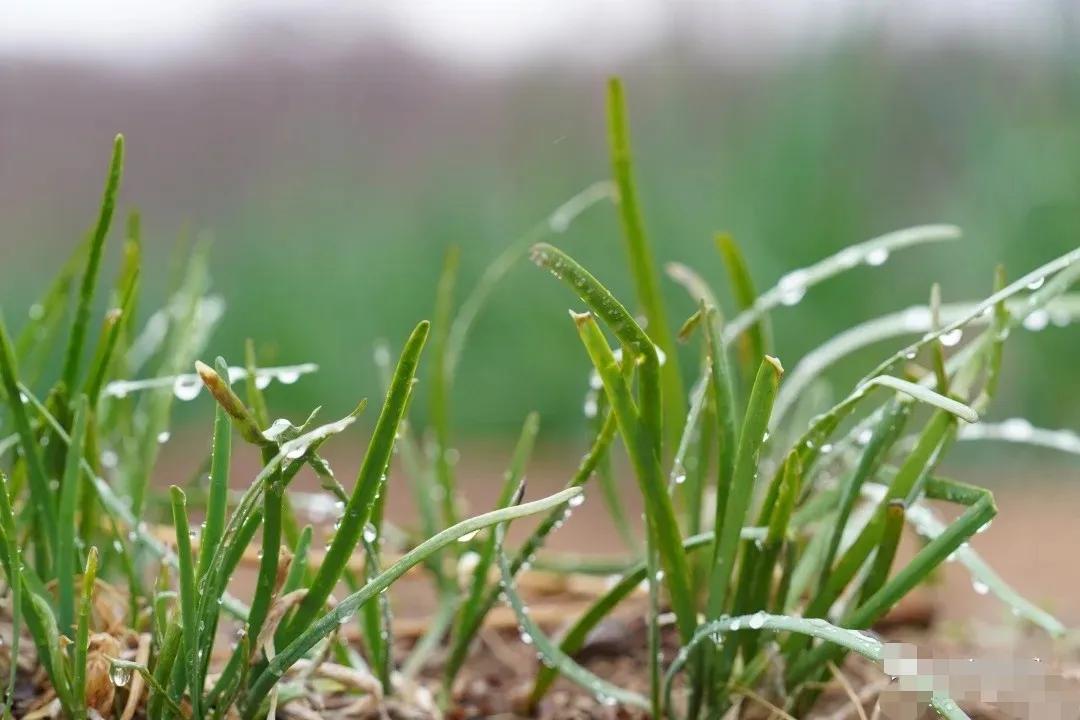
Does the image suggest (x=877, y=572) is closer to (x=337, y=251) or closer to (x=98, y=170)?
(x=337, y=251)

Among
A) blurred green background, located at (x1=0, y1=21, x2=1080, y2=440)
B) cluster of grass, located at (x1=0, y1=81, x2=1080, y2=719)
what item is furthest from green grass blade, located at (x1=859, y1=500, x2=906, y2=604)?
Result: blurred green background, located at (x1=0, y1=21, x2=1080, y2=440)

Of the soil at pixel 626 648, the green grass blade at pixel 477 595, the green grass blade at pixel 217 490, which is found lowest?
the soil at pixel 626 648

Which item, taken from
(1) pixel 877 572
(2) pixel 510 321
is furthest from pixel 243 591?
(2) pixel 510 321

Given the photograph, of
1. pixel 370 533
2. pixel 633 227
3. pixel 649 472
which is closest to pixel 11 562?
pixel 370 533

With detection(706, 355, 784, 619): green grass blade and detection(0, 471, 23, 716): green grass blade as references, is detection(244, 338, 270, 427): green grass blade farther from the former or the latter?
detection(706, 355, 784, 619): green grass blade

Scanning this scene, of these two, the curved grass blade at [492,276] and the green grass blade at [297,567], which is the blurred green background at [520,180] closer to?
the curved grass blade at [492,276]

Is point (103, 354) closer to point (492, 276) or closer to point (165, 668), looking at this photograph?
point (165, 668)

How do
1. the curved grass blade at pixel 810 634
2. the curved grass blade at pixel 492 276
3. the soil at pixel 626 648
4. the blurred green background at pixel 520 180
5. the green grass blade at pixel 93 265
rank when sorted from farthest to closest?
the blurred green background at pixel 520 180 → the curved grass blade at pixel 492 276 → the soil at pixel 626 648 → the green grass blade at pixel 93 265 → the curved grass blade at pixel 810 634

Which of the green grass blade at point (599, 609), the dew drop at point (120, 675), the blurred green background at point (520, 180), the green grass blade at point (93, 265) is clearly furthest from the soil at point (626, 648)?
the blurred green background at point (520, 180)
